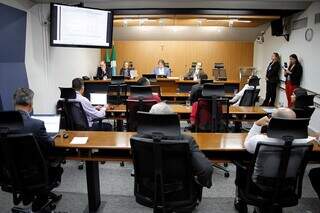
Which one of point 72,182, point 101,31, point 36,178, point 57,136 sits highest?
point 101,31

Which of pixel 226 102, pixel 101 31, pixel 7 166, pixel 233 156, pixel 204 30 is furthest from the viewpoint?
pixel 204 30

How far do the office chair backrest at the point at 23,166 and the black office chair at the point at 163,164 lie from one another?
0.83m

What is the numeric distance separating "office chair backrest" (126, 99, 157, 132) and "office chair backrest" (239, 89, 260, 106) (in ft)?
7.83

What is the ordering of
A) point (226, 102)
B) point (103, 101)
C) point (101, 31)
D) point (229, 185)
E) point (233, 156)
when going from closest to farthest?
point (233, 156), point (229, 185), point (226, 102), point (103, 101), point (101, 31)

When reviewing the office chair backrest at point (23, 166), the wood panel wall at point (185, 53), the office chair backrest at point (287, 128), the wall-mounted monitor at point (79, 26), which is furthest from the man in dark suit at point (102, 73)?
the office chair backrest at point (287, 128)

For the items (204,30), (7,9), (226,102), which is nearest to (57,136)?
(226,102)

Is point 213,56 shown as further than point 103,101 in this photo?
Yes

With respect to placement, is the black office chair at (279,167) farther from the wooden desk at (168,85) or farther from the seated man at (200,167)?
the wooden desk at (168,85)

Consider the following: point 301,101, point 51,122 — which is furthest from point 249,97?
point 51,122

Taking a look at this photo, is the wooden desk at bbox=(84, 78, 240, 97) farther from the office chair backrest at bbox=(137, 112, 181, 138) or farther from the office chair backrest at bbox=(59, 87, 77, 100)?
the office chair backrest at bbox=(137, 112, 181, 138)

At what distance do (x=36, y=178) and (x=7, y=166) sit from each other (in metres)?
0.25

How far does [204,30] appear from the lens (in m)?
12.2

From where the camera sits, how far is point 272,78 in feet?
32.3

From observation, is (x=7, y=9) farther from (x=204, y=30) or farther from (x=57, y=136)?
(x=204, y=30)
